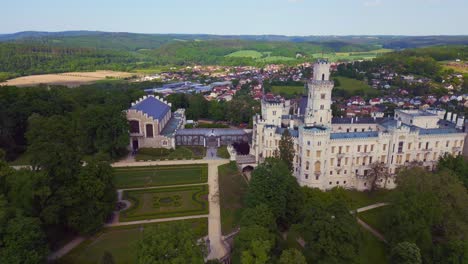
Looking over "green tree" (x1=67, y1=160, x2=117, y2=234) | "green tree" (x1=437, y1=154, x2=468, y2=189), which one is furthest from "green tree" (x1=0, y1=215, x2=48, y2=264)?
"green tree" (x1=437, y1=154, x2=468, y2=189)

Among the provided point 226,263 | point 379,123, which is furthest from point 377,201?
point 226,263

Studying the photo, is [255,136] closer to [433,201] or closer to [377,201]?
[377,201]

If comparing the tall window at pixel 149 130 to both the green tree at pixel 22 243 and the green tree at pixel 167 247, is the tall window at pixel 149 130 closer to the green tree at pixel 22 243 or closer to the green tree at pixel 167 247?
the green tree at pixel 22 243

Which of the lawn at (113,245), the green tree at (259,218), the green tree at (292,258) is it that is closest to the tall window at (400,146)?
the green tree at (259,218)

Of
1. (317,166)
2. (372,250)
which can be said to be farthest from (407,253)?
(317,166)

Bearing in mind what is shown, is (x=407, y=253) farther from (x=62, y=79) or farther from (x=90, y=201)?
(x=62, y=79)

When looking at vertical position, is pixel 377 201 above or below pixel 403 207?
below

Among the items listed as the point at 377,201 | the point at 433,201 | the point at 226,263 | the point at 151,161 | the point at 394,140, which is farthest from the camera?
the point at 151,161

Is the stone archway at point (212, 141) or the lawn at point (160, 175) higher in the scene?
the stone archway at point (212, 141)
